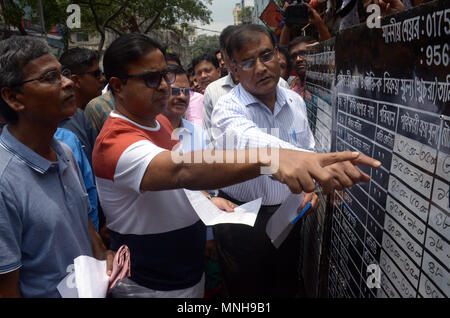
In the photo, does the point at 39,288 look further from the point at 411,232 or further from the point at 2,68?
the point at 411,232

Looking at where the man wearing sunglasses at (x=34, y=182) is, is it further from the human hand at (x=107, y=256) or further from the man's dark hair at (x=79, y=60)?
the man's dark hair at (x=79, y=60)

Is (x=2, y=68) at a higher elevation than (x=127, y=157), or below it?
higher

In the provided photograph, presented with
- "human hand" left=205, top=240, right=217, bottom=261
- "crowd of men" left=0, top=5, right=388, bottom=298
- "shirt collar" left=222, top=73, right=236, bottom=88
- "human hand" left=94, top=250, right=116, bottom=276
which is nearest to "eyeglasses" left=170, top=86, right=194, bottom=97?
"shirt collar" left=222, top=73, right=236, bottom=88

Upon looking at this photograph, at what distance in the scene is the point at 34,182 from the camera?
57.6 inches

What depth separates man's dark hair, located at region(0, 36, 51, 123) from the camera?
1507mm

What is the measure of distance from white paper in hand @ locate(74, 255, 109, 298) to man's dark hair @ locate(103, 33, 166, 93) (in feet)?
3.12

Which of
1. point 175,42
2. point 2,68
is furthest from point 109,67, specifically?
point 175,42

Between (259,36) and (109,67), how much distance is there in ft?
3.39

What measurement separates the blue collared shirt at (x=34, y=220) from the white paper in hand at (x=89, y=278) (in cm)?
22

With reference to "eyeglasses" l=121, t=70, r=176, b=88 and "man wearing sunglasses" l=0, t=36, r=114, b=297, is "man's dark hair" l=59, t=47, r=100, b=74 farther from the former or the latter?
"eyeglasses" l=121, t=70, r=176, b=88

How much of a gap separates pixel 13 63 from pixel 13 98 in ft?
0.52

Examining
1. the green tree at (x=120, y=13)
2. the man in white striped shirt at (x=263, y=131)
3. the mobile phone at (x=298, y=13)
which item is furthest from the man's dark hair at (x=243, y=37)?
the green tree at (x=120, y=13)

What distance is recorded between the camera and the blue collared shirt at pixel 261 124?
2.08 metres

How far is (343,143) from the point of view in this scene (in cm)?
181
